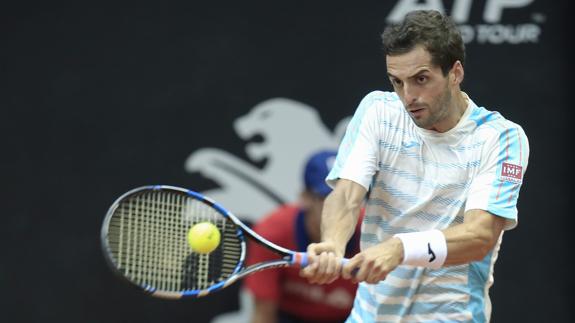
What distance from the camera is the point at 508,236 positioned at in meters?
5.28

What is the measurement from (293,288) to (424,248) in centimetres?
184

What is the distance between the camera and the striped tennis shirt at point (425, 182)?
3371 millimetres

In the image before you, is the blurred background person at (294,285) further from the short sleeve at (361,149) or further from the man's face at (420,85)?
the man's face at (420,85)

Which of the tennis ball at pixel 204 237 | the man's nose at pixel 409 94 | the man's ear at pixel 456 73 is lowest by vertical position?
the tennis ball at pixel 204 237

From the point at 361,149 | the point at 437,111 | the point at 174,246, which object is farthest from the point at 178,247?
the point at 437,111

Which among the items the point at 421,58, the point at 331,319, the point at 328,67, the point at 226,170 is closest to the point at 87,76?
the point at 226,170

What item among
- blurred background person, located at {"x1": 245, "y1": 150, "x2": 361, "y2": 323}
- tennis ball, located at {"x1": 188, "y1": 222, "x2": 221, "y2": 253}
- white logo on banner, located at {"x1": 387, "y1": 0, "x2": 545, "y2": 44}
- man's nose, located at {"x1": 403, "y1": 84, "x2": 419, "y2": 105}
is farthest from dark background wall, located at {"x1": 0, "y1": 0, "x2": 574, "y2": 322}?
man's nose, located at {"x1": 403, "y1": 84, "x2": 419, "y2": 105}

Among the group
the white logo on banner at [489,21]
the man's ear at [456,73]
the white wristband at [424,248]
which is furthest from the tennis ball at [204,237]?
the white logo on banner at [489,21]

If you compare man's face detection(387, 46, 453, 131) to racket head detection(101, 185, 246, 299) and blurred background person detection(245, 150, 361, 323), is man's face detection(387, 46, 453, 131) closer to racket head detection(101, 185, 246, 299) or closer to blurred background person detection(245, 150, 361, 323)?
racket head detection(101, 185, 246, 299)

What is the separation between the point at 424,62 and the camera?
3285 millimetres

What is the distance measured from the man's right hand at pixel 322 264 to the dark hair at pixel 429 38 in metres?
0.60

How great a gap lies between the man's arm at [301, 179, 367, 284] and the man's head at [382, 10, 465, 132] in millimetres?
290

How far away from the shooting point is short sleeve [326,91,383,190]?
3.40m

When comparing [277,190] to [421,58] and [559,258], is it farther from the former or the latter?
[421,58]
